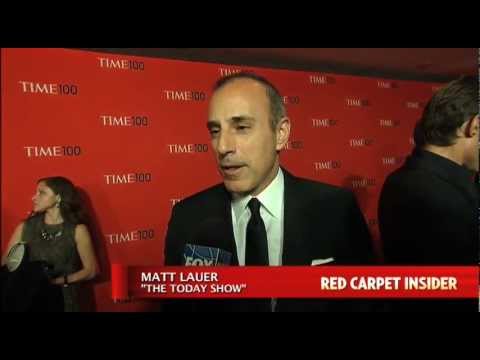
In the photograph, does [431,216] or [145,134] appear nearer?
[431,216]

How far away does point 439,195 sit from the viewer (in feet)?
3.59

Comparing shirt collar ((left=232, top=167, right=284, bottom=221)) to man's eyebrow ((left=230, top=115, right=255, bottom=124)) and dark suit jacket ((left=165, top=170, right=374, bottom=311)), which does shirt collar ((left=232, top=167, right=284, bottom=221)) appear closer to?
dark suit jacket ((left=165, top=170, right=374, bottom=311))

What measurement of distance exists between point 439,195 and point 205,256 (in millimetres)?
675

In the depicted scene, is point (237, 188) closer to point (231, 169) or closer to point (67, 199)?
point (231, 169)

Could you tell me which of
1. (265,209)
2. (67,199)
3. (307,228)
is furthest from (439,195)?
(67,199)

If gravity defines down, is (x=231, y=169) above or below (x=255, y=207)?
above

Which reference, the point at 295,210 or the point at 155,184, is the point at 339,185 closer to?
the point at 295,210

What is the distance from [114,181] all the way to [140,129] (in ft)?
0.60

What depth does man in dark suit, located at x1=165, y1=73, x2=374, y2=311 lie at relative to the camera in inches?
44.8

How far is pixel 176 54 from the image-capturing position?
1243 millimetres

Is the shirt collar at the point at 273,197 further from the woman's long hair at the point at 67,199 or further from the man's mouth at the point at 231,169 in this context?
the woman's long hair at the point at 67,199

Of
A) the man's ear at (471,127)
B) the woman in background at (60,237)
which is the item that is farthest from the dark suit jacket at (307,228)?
the man's ear at (471,127)

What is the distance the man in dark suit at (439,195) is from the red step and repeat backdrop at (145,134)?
11 centimetres

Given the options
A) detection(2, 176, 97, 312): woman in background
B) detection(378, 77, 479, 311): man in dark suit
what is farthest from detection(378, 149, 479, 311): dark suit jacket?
detection(2, 176, 97, 312): woman in background
